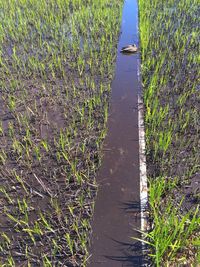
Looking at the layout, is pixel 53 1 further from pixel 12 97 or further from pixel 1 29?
pixel 12 97

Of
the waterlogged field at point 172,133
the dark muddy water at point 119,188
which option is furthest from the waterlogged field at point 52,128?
the waterlogged field at point 172,133

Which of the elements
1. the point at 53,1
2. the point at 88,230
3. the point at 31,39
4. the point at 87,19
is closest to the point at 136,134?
the point at 88,230

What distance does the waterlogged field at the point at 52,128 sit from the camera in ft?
7.45

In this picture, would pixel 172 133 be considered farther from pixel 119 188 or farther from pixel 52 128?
pixel 52 128

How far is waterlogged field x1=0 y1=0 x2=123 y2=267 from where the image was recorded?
2.27 meters

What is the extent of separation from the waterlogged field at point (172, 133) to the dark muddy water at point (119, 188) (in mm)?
163

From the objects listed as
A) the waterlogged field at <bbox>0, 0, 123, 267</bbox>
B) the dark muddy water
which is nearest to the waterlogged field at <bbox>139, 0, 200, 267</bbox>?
the dark muddy water

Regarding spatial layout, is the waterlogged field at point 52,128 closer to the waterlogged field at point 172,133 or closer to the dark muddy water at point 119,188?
the dark muddy water at point 119,188

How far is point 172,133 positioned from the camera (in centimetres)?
316

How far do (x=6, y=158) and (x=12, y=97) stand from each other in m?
1.21

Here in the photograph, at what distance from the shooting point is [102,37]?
517cm

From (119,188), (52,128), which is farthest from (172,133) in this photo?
(52,128)

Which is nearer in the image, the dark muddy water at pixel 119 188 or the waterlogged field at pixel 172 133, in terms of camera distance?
the waterlogged field at pixel 172 133

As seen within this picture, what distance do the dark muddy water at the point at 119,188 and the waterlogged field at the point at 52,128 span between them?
100 millimetres
